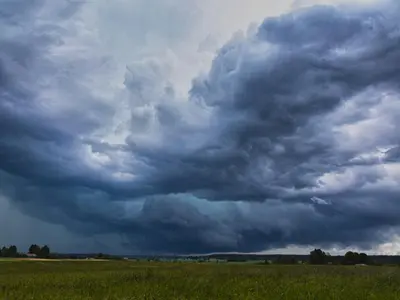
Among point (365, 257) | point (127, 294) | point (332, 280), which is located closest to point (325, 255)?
point (365, 257)

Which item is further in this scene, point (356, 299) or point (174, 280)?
point (174, 280)

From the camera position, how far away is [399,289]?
88.0ft

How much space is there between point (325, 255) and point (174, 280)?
122329 mm

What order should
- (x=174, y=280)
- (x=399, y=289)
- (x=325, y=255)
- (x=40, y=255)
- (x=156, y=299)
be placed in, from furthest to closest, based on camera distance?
1. (x=40, y=255)
2. (x=325, y=255)
3. (x=174, y=280)
4. (x=399, y=289)
5. (x=156, y=299)

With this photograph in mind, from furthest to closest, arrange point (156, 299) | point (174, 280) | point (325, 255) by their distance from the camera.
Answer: point (325, 255)
point (174, 280)
point (156, 299)

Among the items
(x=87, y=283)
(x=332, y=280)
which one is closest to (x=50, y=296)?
(x=87, y=283)

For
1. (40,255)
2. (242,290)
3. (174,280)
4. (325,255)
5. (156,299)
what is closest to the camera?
(156,299)

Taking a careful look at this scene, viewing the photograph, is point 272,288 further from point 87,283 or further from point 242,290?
point 87,283

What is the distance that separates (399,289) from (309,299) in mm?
7370

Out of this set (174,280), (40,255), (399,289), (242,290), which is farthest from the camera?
(40,255)

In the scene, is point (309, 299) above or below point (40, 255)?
below

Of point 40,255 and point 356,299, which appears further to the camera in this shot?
point 40,255

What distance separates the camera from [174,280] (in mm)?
28719

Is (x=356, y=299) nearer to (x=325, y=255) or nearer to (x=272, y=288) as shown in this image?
(x=272, y=288)
